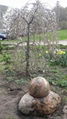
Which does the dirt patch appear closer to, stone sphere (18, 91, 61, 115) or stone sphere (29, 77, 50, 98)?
stone sphere (18, 91, 61, 115)

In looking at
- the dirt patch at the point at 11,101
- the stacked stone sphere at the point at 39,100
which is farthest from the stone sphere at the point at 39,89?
the dirt patch at the point at 11,101

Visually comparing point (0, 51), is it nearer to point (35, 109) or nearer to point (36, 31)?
point (36, 31)

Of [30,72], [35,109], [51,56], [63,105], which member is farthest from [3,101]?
[51,56]

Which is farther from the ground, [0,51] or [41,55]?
[41,55]

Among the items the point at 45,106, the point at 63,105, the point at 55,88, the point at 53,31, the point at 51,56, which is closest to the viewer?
the point at 45,106

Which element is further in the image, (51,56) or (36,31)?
(51,56)

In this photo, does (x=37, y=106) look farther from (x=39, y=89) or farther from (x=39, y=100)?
(x=39, y=89)

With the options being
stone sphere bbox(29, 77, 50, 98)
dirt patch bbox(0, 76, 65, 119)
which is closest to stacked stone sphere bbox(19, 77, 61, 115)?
stone sphere bbox(29, 77, 50, 98)

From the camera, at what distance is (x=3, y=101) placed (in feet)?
13.6

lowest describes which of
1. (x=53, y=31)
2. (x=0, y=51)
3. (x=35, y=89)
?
(x=0, y=51)

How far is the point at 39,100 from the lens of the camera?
3.65 m

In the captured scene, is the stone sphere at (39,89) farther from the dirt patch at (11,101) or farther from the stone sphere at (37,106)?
the dirt patch at (11,101)

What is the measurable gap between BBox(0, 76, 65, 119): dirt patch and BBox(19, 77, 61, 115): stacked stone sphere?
10 cm

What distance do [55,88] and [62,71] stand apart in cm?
186
